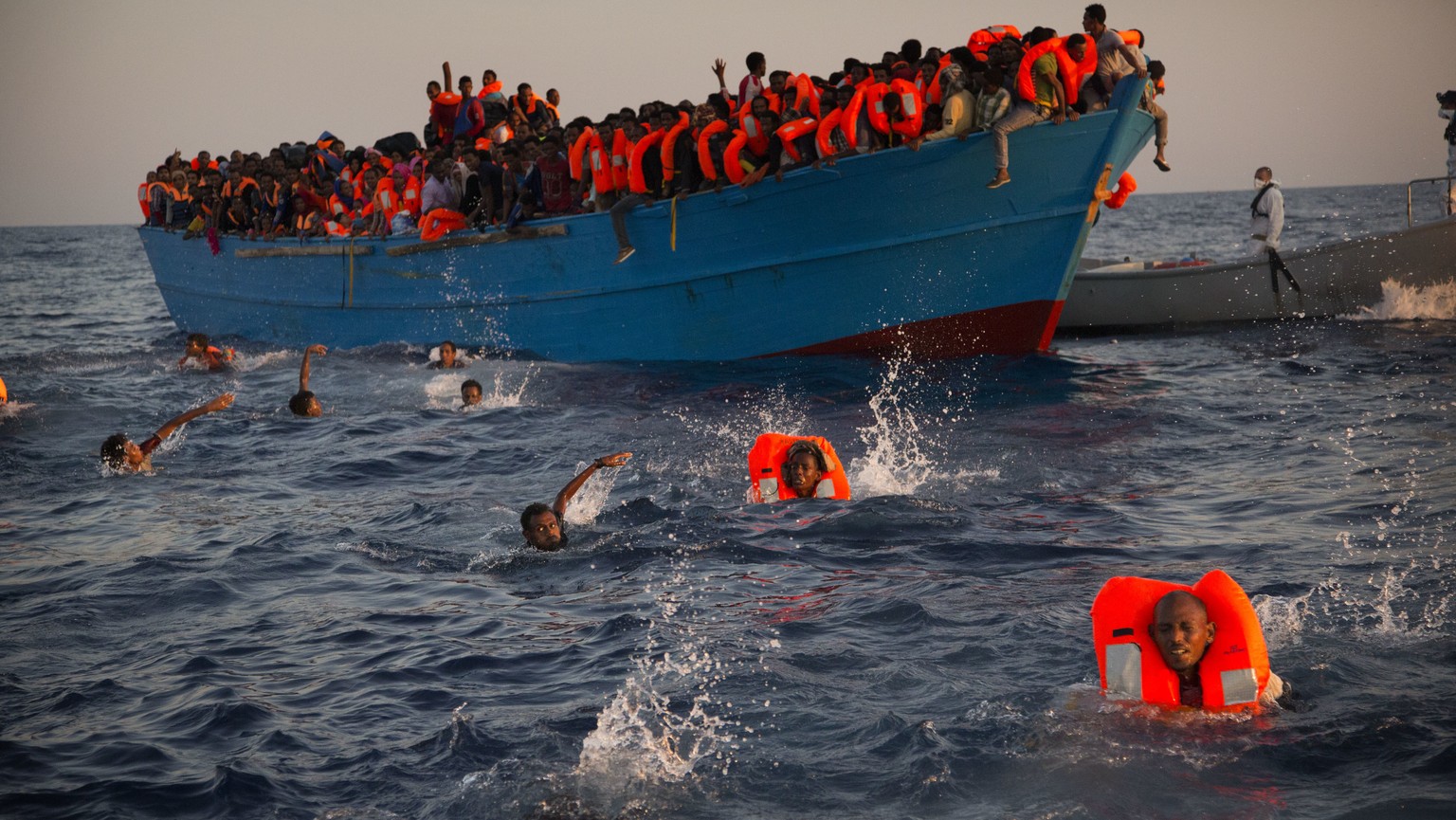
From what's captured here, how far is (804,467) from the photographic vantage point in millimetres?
9078

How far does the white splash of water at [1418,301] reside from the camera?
17359 mm

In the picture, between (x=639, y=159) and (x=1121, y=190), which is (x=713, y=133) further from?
(x=1121, y=190)

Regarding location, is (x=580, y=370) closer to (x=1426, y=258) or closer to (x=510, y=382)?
(x=510, y=382)

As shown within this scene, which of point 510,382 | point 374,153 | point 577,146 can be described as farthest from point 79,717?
point 374,153

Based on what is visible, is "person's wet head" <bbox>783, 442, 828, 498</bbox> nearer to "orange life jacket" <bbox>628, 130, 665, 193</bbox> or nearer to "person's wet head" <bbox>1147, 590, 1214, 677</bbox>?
"person's wet head" <bbox>1147, 590, 1214, 677</bbox>

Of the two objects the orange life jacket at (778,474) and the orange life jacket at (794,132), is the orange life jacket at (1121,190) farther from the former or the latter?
the orange life jacket at (778,474)

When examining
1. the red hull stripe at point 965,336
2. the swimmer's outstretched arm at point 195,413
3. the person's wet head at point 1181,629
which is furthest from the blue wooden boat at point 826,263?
the person's wet head at point 1181,629

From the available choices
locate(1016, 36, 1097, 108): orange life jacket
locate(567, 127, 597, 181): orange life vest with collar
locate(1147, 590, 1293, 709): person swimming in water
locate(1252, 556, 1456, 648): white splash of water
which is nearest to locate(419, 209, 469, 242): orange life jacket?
locate(567, 127, 597, 181): orange life vest with collar

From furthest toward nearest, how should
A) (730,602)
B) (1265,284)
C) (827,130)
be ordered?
(1265,284) → (827,130) → (730,602)

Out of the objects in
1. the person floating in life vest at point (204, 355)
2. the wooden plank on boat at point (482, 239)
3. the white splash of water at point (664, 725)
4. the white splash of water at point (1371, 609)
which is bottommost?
the white splash of water at point (1371, 609)

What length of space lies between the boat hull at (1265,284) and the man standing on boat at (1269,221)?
117 mm

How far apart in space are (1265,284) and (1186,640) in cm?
1438

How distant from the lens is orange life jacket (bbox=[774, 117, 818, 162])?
14031 millimetres

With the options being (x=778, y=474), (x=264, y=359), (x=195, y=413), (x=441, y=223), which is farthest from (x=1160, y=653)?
(x=264, y=359)
